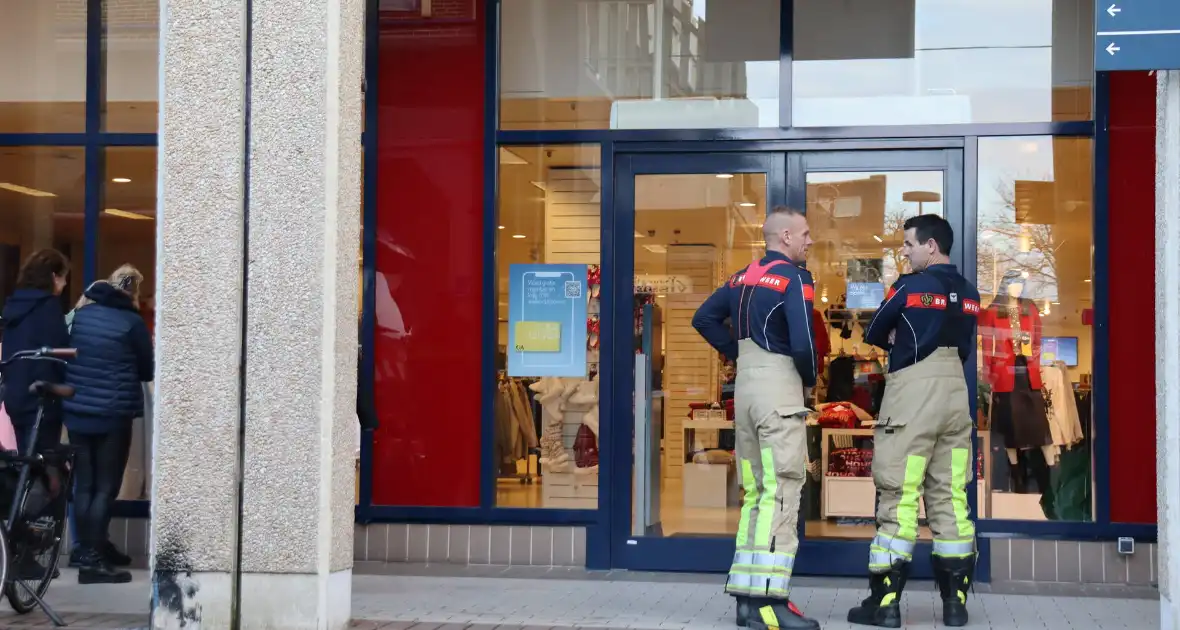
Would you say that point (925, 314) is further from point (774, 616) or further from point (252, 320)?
point (252, 320)

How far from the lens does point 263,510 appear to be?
20.9 feet

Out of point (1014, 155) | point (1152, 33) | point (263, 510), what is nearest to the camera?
point (1152, 33)

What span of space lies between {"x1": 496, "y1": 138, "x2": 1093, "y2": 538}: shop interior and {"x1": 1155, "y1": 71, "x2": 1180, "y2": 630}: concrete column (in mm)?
2219

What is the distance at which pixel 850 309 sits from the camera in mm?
8523

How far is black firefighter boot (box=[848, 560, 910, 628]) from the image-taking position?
6797 mm

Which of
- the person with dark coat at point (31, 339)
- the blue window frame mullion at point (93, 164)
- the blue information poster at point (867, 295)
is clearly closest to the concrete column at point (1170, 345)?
the blue information poster at point (867, 295)

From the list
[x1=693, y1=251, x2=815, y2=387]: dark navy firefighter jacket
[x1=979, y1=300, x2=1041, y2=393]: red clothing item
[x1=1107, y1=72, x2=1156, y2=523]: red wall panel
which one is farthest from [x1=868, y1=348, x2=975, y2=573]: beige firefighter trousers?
[x1=1107, y1=72, x2=1156, y2=523]: red wall panel

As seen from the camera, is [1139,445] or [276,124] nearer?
[276,124]

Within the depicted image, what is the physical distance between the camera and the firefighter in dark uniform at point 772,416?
256 inches

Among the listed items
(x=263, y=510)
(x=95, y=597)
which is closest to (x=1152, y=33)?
(x=263, y=510)

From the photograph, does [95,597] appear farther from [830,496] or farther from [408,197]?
[830,496]

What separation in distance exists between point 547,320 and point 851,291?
1.87m

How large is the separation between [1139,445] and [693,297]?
2716 mm

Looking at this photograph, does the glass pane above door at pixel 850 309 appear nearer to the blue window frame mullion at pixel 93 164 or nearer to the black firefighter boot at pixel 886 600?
the black firefighter boot at pixel 886 600
